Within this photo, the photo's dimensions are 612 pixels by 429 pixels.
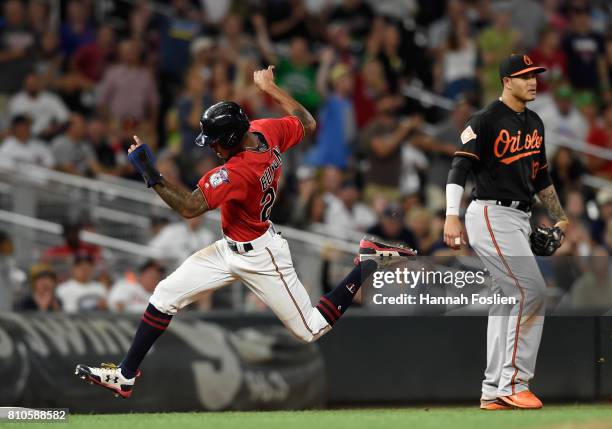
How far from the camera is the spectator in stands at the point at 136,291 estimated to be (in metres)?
10.9

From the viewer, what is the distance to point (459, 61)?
1520cm

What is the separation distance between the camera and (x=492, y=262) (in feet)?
25.7

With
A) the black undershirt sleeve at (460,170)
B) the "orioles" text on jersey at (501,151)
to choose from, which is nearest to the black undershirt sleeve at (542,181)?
the "orioles" text on jersey at (501,151)

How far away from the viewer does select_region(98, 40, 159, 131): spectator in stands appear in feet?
46.1

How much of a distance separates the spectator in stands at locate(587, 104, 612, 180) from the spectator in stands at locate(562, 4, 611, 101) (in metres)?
0.64

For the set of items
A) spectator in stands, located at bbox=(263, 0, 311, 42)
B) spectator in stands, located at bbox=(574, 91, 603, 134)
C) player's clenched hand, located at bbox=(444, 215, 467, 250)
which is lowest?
player's clenched hand, located at bbox=(444, 215, 467, 250)

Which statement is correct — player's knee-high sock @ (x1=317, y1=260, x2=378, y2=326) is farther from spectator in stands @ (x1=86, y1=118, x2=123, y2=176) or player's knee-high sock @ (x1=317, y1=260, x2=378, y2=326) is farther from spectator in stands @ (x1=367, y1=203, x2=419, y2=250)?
spectator in stands @ (x1=86, y1=118, x2=123, y2=176)

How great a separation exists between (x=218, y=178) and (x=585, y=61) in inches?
377

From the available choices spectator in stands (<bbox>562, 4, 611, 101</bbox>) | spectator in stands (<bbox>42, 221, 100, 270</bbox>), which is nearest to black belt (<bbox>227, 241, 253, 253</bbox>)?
spectator in stands (<bbox>42, 221, 100, 270</bbox>)

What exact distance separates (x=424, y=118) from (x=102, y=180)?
14.5 feet

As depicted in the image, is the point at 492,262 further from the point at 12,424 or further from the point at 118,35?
the point at 118,35

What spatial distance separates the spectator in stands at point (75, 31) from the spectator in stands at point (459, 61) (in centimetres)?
437

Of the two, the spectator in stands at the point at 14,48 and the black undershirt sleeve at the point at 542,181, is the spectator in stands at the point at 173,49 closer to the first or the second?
the spectator in stands at the point at 14,48

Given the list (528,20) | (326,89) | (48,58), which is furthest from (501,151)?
(528,20)
